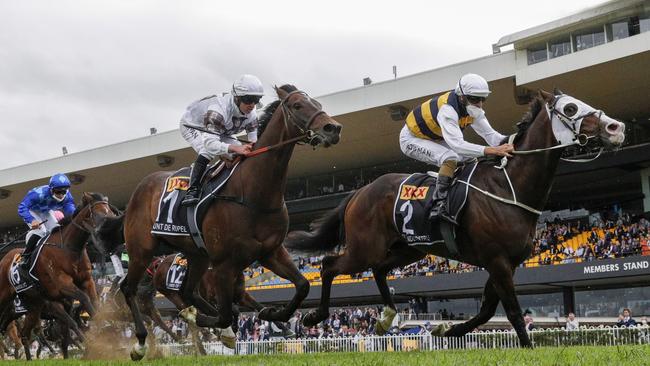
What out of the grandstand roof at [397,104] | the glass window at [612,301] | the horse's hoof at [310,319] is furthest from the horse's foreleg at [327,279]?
the glass window at [612,301]

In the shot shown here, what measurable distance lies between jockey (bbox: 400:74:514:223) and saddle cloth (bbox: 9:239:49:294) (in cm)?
604

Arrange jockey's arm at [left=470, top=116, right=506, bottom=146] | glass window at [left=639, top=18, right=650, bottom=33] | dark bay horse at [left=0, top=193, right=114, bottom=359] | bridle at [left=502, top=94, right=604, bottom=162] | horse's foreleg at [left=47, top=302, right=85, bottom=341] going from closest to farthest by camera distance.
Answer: bridle at [left=502, top=94, right=604, bottom=162]
jockey's arm at [left=470, top=116, right=506, bottom=146]
dark bay horse at [left=0, top=193, right=114, bottom=359]
horse's foreleg at [left=47, top=302, right=85, bottom=341]
glass window at [left=639, top=18, right=650, bottom=33]

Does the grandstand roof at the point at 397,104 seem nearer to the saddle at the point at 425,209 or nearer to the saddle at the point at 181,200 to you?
the saddle at the point at 425,209

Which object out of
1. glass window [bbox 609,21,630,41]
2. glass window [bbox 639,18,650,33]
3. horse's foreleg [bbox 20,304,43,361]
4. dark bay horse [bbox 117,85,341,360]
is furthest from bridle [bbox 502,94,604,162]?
glass window [bbox 609,21,630,41]

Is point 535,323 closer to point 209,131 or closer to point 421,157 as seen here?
point 421,157

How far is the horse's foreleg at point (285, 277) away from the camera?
278 inches

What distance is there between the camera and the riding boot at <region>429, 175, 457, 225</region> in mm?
7539

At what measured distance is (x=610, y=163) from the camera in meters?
25.2

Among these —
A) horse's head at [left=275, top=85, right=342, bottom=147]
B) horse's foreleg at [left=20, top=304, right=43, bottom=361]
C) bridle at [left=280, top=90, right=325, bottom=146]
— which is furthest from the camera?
horse's foreleg at [left=20, top=304, right=43, bottom=361]

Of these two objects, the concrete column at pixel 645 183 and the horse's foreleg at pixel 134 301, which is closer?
the horse's foreleg at pixel 134 301

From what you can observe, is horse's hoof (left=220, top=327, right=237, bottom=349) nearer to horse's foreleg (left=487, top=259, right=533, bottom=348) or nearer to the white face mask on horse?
horse's foreleg (left=487, top=259, right=533, bottom=348)

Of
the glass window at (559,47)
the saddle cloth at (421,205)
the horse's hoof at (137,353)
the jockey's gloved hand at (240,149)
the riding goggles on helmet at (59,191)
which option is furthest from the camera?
the glass window at (559,47)

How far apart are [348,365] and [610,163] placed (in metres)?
22.3

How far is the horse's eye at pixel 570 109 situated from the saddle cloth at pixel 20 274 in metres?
7.95
